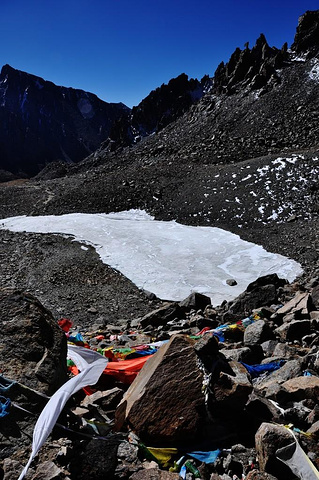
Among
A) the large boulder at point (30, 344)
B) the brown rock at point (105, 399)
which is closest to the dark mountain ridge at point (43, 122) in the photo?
the large boulder at point (30, 344)

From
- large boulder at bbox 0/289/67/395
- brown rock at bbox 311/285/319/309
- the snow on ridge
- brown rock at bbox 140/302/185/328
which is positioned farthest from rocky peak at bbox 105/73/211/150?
large boulder at bbox 0/289/67/395

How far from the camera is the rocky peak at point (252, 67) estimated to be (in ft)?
156

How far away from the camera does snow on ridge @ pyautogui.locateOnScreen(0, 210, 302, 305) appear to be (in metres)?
13.5

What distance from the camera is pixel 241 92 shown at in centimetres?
4950

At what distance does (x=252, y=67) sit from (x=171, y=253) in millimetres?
49417

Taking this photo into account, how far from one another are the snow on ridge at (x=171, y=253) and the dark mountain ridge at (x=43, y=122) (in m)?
100

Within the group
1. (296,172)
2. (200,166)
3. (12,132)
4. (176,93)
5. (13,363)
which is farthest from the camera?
(12,132)

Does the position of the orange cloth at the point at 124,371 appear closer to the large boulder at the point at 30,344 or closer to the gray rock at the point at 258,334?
the large boulder at the point at 30,344

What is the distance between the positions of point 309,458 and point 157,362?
5.99 ft

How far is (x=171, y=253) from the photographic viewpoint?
1644 cm

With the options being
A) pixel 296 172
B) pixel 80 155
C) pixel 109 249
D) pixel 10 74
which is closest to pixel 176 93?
pixel 80 155

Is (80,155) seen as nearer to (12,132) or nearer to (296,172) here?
(12,132)

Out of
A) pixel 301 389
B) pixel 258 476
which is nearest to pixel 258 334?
pixel 301 389

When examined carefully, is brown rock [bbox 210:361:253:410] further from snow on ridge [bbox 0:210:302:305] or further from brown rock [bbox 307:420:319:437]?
snow on ridge [bbox 0:210:302:305]
